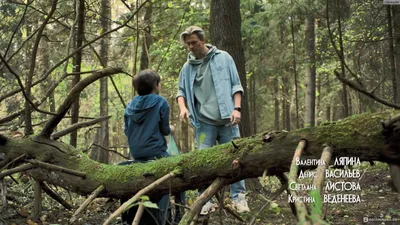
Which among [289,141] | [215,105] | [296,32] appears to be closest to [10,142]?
[215,105]

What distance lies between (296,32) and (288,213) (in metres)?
13.2

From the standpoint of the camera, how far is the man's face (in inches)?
171

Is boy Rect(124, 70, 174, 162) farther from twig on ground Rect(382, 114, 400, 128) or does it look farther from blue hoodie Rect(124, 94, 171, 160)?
twig on ground Rect(382, 114, 400, 128)

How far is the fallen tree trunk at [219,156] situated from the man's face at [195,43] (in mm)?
1588

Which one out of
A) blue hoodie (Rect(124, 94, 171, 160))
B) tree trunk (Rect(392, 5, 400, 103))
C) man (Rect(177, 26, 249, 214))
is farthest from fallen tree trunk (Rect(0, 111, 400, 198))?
tree trunk (Rect(392, 5, 400, 103))

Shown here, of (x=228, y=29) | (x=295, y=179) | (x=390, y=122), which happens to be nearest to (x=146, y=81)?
(x=295, y=179)

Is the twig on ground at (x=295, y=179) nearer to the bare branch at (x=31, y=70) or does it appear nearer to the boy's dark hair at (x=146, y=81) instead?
the boy's dark hair at (x=146, y=81)

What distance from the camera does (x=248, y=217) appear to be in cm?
410

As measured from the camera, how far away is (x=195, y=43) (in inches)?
172

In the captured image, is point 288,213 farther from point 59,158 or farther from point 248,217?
point 59,158

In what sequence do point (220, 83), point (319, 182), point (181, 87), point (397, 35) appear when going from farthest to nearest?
point (397, 35), point (181, 87), point (220, 83), point (319, 182)

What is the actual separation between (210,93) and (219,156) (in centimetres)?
155

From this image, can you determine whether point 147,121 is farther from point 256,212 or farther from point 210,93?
point 256,212

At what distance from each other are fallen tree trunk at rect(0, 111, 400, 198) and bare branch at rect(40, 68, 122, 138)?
179 millimetres
